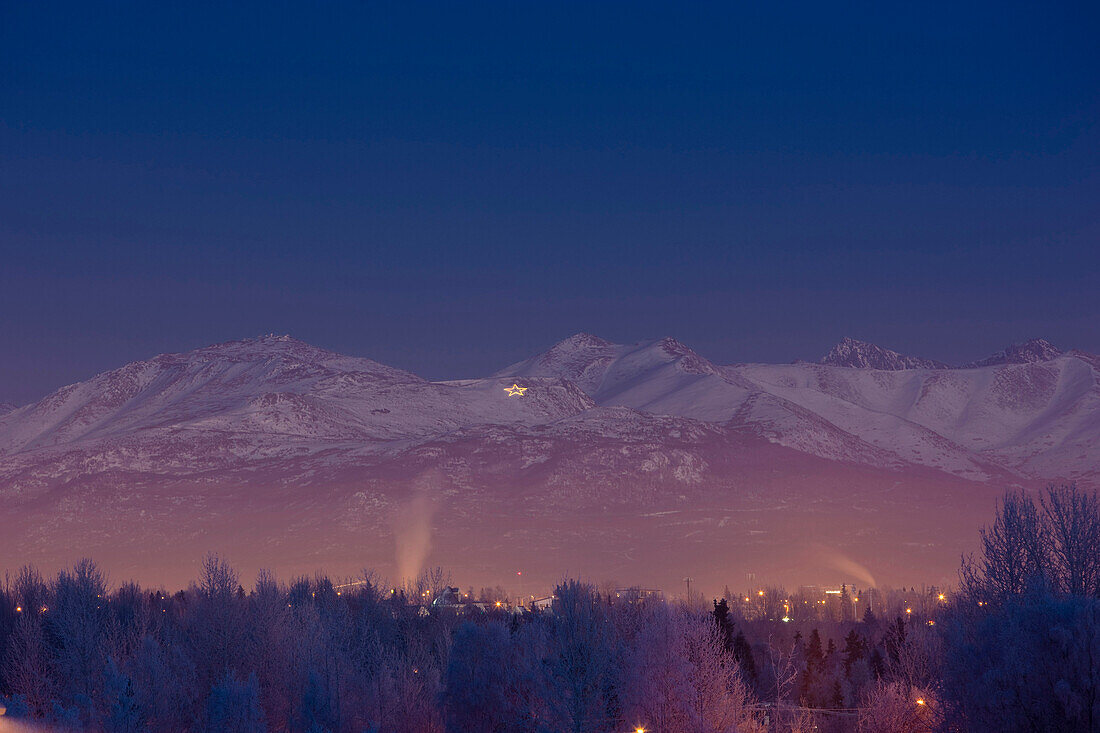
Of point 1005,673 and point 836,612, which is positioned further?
point 836,612

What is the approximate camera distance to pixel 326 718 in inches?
2549

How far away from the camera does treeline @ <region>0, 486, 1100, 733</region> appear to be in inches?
1715

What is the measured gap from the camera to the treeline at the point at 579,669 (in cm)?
4356

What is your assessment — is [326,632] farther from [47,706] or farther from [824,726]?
[824,726]

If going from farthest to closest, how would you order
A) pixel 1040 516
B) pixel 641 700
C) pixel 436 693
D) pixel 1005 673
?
1. pixel 436 693
2. pixel 1040 516
3. pixel 641 700
4. pixel 1005 673

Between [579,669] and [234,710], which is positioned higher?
[579,669]

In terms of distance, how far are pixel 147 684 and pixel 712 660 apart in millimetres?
29945

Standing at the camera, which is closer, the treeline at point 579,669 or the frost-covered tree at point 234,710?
the treeline at point 579,669

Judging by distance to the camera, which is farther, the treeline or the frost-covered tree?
the frost-covered tree

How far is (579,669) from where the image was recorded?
6091 cm

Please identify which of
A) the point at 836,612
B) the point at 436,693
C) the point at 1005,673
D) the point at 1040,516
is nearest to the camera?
the point at 1005,673

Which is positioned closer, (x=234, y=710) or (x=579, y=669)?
(x=579, y=669)

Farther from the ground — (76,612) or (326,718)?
(76,612)

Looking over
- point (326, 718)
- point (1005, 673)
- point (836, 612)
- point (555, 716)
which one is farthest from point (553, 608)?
point (836, 612)
